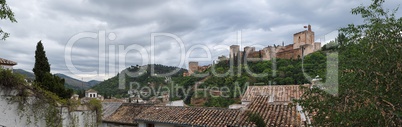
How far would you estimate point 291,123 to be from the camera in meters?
11.9

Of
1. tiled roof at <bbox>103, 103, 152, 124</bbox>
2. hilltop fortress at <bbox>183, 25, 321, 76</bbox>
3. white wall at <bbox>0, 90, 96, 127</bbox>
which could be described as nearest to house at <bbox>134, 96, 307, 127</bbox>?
tiled roof at <bbox>103, 103, 152, 124</bbox>

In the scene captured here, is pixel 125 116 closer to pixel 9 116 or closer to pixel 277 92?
pixel 277 92

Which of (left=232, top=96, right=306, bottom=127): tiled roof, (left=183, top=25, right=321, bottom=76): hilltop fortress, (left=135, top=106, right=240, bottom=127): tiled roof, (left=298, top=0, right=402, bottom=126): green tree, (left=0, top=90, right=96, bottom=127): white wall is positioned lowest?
(left=135, top=106, right=240, bottom=127): tiled roof

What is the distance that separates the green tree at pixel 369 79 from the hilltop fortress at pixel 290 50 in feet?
203

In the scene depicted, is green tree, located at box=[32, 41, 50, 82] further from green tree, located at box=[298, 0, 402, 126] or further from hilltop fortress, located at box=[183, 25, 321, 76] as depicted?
hilltop fortress, located at box=[183, 25, 321, 76]

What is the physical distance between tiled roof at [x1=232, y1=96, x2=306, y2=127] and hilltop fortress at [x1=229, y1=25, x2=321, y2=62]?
53.1 metres

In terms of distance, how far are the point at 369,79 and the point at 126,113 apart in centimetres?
1837

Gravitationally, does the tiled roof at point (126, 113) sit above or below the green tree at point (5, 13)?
below

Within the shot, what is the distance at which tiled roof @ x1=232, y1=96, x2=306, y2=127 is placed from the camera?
12.1 metres

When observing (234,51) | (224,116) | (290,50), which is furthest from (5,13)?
(234,51)

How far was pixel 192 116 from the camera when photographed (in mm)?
15914

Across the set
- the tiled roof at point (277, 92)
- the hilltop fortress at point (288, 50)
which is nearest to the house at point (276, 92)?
the tiled roof at point (277, 92)

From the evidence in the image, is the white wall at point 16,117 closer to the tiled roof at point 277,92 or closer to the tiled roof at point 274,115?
the tiled roof at point 274,115

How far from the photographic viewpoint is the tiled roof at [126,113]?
63.8 feet
